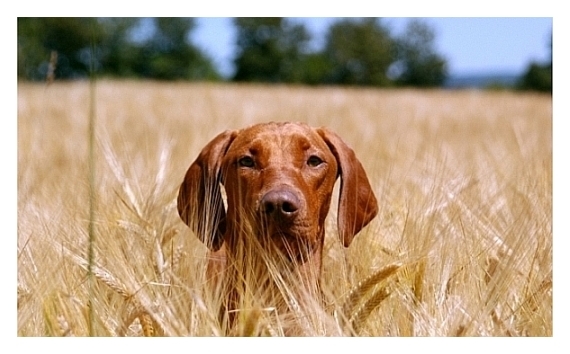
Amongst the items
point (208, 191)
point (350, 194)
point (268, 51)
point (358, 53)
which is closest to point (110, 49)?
point (268, 51)

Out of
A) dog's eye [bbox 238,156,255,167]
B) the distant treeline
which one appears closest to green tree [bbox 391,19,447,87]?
the distant treeline

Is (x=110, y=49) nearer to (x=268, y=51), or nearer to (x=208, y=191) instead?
(x=268, y=51)

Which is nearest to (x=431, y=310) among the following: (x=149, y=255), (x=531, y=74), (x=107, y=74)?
(x=149, y=255)

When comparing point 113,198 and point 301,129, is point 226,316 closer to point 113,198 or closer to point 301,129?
point 301,129

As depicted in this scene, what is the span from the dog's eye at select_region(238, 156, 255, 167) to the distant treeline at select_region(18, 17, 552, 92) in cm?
110

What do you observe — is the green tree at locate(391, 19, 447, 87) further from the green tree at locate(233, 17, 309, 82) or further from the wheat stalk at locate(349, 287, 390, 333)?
the wheat stalk at locate(349, 287, 390, 333)

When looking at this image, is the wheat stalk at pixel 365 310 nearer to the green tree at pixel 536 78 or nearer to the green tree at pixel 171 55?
the green tree at pixel 171 55

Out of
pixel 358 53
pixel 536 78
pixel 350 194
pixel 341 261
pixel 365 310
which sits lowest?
pixel 365 310

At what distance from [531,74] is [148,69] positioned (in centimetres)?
274

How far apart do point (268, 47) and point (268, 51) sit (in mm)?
199

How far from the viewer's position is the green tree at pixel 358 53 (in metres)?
4.47

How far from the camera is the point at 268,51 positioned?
16.0ft

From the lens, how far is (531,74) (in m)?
5.43

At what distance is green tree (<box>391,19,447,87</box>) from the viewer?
14.5 ft
